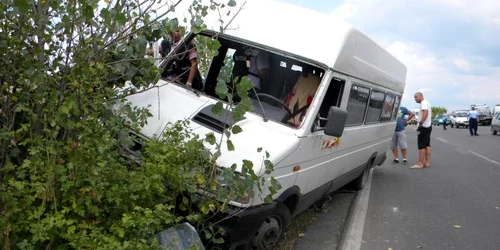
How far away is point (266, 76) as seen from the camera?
205 inches

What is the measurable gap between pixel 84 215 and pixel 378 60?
5413 mm

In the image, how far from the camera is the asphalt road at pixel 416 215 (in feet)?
18.6

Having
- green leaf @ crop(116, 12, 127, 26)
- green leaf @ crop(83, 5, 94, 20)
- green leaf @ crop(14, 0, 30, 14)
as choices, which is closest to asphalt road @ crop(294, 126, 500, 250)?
green leaf @ crop(116, 12, 127, 26)

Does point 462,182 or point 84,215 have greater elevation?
point 84,215

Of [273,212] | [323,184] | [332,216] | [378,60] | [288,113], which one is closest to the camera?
[273,212]

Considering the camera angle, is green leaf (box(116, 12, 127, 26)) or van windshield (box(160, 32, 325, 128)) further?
van windshield (box(160, 32, 325, 128))

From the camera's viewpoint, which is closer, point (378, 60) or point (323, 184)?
point (323, 184)

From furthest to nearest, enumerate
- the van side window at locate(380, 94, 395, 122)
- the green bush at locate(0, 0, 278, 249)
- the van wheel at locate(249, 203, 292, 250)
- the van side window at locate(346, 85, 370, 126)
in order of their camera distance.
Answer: the van side window at locate(380, 94, 395, 122)
the van side window at locate(346, 85, 370, 126)
the van wheel at locate(249, 203, 292, 250)
the green bush at locate(0, 0, 278, 249)

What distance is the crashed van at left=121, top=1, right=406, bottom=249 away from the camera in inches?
168

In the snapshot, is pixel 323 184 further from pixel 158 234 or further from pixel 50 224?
pixel 50 224

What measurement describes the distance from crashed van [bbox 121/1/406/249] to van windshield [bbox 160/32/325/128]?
11 millimetres

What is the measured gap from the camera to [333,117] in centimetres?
464

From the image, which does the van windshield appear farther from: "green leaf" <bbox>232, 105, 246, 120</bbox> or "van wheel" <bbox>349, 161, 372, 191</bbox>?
"van wheel" <bbox>349, 161, 372, 191</bbox>

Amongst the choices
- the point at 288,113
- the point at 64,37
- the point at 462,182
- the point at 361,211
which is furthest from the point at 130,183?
the point at 462,182
